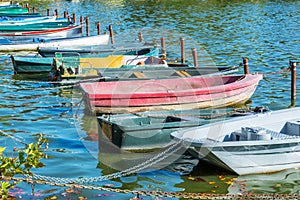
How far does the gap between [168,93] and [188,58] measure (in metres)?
Result: 12.1

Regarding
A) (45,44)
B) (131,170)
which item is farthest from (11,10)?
(131,170)

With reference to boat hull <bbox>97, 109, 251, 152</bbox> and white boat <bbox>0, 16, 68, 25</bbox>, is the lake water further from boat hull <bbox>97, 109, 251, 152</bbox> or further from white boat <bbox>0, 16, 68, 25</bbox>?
white boat <bbox>0, 16, 68, 25</bbox>

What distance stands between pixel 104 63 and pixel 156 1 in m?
42.1

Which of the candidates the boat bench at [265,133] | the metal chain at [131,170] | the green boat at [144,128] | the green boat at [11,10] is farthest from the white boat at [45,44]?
the boat bench at [265,133]

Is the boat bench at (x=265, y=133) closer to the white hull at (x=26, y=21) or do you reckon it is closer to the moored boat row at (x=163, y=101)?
the moored boat row at (x=163, y=101)

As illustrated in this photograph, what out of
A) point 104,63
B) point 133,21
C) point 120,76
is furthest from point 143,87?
point 133,21

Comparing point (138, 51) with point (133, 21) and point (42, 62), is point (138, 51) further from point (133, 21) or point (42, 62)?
point (133, 21)

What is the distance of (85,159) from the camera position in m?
14.4

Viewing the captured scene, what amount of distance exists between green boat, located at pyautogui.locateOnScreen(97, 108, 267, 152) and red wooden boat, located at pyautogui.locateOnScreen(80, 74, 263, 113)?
9.13 feet

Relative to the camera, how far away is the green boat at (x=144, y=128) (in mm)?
14125

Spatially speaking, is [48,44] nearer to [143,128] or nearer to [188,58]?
[188,58]

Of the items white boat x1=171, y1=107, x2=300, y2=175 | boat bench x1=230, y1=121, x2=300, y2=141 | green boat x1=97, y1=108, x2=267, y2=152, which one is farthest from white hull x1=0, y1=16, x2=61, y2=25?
boat bench x1=230, y1=121, x2=300, y2=141

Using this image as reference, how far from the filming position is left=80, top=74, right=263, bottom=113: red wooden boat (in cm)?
1792

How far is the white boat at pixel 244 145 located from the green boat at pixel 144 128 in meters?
0.96
